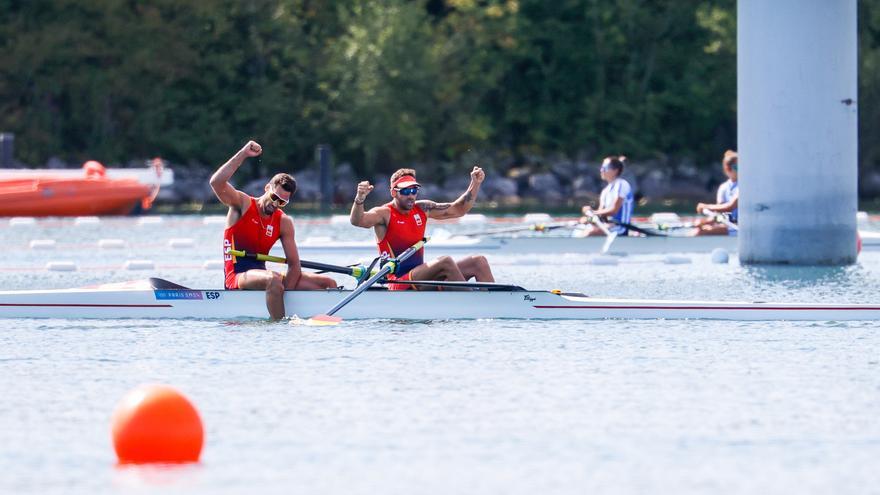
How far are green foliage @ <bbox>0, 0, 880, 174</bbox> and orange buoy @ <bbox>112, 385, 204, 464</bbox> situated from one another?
3459cm

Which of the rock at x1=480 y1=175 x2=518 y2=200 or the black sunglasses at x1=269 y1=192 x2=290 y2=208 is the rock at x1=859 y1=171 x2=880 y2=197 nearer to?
the rock at x1=480 y1=175 x2=518 y2=200

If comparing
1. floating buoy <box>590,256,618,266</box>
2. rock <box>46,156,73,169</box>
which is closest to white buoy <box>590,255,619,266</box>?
floating buoy <box>590,256,618,266</box>

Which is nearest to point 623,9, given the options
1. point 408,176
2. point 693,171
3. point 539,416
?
point 693,171

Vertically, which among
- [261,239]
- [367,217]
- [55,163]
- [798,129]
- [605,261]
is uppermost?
[798,129]

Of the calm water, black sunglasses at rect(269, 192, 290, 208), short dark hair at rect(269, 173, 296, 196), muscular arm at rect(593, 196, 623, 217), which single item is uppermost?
short dark hair at rect(269, 173, 296, 196)

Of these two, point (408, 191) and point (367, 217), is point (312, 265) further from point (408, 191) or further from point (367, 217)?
point (408, 191)

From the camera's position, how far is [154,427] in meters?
8.59

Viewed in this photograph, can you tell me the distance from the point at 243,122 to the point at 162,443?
36916mm

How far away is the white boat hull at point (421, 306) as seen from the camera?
45.3ft

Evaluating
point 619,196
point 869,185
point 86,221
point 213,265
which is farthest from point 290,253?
point 869,185

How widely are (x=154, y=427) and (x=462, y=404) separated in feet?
7.97

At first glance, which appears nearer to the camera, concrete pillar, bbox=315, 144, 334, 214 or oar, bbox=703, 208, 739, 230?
oar, bbox=703, 208, 739, 230

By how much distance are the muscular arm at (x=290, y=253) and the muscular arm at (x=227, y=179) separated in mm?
383

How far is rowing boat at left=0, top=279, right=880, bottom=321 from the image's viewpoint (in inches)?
544
